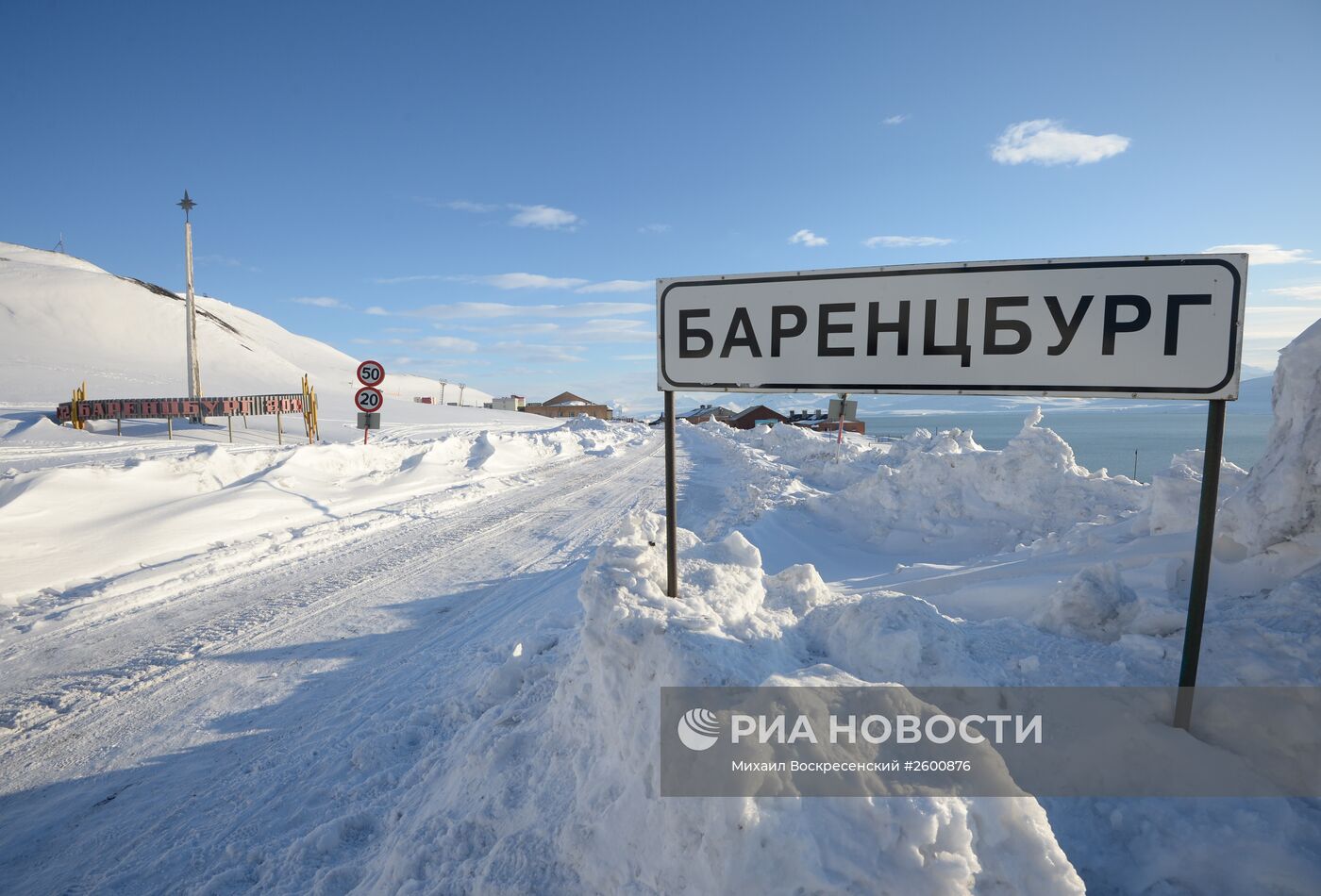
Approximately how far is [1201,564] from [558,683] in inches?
137

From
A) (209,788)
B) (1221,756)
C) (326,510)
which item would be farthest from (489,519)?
(1221,756)

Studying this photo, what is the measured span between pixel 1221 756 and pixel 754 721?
2154 mm

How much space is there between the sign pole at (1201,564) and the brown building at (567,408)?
260 ft

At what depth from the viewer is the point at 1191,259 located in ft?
8.76

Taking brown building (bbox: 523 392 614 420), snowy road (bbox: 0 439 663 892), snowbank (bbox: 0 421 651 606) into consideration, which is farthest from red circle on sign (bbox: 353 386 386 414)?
brown building (bbox: 523 392 614 420)

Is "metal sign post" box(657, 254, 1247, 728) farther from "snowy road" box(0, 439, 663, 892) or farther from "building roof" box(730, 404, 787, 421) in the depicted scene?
"building roof" box(730, 404, 787, 421)

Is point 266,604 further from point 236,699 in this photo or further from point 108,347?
point 108,347

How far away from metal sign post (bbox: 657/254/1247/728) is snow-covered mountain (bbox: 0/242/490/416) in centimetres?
3952

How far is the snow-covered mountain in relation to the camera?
35625mm

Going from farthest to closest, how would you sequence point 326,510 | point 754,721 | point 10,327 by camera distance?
point 10,327
point 326,510
point 754,721

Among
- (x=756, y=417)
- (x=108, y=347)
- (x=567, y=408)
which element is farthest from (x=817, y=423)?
(x=108, y=347)

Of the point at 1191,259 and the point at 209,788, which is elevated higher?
the point at 1191,259

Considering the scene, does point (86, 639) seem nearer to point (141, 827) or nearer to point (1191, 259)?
point (141, 827)

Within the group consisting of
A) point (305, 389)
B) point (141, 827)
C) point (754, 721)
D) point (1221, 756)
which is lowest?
point (141, 827)
